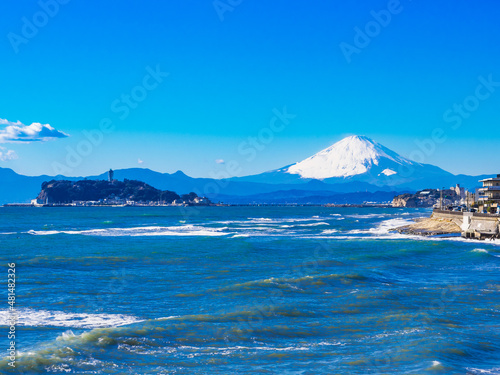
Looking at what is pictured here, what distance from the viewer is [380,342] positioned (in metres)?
19.2

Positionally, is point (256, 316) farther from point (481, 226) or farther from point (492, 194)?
point (492, 194)

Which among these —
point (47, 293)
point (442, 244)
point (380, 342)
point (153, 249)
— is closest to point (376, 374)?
point (380, 342)

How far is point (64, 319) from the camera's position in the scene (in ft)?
73.7

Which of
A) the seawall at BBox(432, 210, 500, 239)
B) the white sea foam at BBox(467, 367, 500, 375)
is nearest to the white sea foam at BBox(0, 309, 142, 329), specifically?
the white sea foam at BBox(467, 367, 500, 375)

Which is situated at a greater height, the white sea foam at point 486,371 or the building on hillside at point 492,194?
the building on hillside at point 492,194

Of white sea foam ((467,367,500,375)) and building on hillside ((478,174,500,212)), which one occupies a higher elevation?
building on hillside ((478,174,500,212))

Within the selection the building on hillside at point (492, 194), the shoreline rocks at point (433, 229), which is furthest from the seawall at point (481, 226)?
the building on hillside at point (492, 194)

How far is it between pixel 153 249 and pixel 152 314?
3118cm

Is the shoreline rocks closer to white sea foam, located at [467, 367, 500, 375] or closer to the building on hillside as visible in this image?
the building on hillside

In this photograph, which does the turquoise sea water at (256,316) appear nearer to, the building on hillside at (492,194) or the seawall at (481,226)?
the seawall at (481,226)

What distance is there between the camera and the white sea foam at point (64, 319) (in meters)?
21.5

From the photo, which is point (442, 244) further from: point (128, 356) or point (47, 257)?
point (128, 356)

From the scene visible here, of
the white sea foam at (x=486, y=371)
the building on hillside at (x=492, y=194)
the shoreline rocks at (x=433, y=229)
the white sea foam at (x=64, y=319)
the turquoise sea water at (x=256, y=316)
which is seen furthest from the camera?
the building on hillside at (x=492, y=194)

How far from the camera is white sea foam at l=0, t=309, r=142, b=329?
21.5 metres
